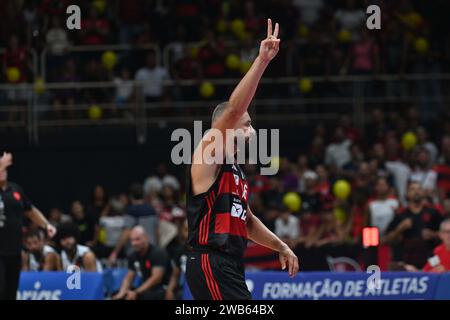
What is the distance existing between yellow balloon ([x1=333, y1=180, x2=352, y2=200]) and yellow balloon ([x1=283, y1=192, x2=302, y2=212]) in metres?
0.62

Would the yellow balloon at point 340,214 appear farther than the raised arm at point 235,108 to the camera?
Yes

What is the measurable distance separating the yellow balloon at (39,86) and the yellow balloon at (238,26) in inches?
155

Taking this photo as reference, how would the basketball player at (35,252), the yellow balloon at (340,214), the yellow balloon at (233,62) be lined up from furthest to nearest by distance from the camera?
1. the yellow balloon at (233,62)
2. the yellow balloon at (340,214)
3. the basketball player at (35,252)

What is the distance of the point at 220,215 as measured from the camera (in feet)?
25.8

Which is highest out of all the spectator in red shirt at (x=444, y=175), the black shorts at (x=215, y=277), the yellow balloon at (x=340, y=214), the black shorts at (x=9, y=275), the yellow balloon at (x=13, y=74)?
the yellow balloon at (x=13, y=74)

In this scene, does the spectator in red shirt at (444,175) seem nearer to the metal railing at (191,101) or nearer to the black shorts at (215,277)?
the metal railing at (191,101)

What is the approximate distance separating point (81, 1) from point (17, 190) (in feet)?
31.2

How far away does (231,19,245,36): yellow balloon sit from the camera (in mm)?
21594

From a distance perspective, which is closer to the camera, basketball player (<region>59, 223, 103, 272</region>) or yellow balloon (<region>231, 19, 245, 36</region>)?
basketball player (<region>59, 223, 103, 272</region>)

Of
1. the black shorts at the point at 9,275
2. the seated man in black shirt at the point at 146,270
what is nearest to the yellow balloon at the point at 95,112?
the seated man in black shirt at the point at 146,270

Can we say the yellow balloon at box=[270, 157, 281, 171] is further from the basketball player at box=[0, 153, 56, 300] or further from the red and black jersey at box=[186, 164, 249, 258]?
the red and black jersey at box=[186, 164, 249, 258]

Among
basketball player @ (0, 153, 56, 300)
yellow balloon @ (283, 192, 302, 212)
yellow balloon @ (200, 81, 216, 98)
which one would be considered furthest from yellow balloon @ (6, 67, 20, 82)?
basketball player @ (0, 153, 56, 300)

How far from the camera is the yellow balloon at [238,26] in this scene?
21.6 meters
